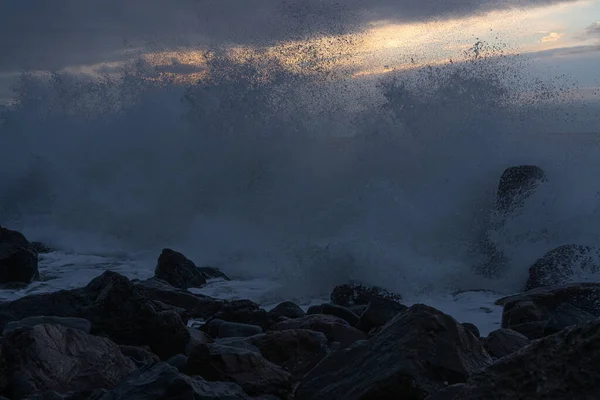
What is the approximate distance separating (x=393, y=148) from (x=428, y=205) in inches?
67.8

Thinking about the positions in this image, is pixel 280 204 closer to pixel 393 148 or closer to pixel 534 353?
pixel 393 148

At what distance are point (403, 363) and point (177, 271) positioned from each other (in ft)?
19.4

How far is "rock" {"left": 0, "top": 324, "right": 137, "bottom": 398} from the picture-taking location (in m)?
3.21

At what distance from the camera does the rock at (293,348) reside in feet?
13.5

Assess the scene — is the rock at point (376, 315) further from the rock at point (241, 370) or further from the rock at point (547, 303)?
the rock at point (241, 370)

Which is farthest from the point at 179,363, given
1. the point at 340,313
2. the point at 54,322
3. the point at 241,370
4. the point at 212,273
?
the point at 212,273

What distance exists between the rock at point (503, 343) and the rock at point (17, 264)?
5919 mm

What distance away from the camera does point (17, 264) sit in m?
8.23

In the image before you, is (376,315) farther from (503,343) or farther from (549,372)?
(549,372)

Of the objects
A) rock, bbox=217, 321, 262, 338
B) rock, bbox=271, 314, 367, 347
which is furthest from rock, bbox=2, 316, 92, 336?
rock, bbox=271, 314, 367, 347

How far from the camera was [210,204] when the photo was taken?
13.2 meters

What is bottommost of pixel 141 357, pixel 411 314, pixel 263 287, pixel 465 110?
pixel 263 287

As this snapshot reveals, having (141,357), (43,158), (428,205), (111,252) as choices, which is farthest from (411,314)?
(43,158)

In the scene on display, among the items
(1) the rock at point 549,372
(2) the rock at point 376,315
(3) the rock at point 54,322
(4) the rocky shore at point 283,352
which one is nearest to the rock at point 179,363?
(4) the rocky shore at point 283,352
